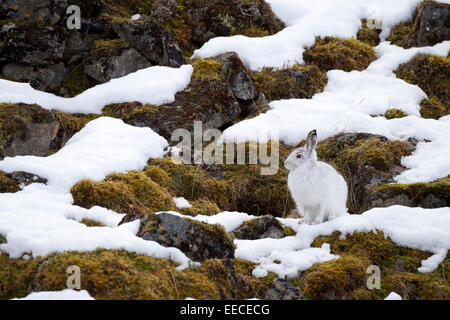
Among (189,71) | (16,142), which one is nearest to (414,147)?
(189,71)

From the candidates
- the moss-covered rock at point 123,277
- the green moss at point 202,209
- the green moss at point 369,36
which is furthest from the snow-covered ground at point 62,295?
the green moss at point 369,36

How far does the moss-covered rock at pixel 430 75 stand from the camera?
13.0 metres

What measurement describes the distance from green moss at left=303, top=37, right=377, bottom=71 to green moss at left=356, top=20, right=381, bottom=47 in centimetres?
91

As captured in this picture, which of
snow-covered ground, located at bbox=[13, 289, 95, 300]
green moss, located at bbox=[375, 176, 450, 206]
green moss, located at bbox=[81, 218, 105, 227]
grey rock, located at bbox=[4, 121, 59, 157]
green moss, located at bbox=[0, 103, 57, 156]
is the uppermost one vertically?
green moss, located at bbox=[0, 103, 57, 156]

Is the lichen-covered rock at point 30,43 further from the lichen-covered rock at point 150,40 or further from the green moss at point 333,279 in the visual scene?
the green moss at point 333,279

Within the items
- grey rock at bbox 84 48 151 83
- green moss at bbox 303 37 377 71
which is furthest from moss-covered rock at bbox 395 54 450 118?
grey rock at bbox 84 48 151 83

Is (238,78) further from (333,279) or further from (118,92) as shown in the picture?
(333,279)

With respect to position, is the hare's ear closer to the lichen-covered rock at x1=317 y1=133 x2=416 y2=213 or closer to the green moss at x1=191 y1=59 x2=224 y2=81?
the lichen-covered rock at x1=317 y1=133 x2=416 y2=213

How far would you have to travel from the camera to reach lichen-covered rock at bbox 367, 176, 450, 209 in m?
8.20

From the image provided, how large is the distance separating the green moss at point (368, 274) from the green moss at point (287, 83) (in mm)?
6444

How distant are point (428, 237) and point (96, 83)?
8710mm

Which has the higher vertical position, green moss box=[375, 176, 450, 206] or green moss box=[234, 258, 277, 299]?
green moss box=[375, 176, 450, 206]

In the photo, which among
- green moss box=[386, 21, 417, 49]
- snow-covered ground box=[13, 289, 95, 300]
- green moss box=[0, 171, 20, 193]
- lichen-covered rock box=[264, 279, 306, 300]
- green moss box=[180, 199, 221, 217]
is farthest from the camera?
green moss box=[386, 21, 417, 49]
